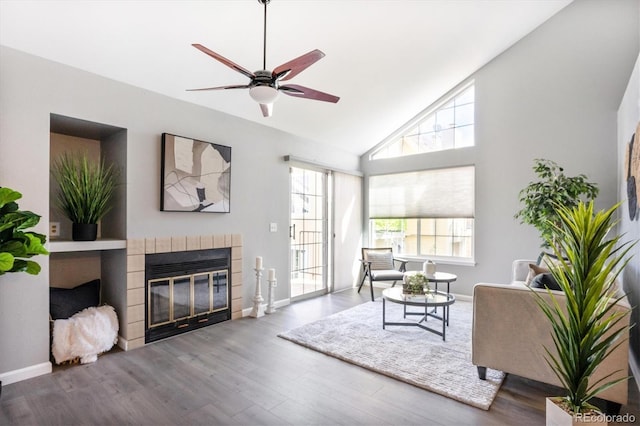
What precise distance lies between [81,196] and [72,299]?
99 centimetres

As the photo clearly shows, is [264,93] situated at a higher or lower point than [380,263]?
higher

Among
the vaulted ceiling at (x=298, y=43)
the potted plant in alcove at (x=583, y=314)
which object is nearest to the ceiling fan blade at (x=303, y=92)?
the vaulted ceiling at (x=298, y=43)

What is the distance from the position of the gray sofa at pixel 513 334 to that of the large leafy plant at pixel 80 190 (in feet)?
11.3

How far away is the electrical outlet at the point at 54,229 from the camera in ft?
10.6

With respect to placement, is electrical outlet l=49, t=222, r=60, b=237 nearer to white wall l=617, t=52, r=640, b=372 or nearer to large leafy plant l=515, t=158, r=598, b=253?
white wall l=617, t=52, r=640, b=372

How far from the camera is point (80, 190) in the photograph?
302 cm

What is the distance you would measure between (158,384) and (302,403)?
114 cm

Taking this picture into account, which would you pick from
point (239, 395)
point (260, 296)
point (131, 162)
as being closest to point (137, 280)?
point (131, 162)

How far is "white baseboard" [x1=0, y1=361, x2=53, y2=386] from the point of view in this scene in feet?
8.22

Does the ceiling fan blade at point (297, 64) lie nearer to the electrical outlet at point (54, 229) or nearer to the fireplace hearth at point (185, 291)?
the fireplace hearth at point (185, 291)

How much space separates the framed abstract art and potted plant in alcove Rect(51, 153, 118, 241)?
56 centimetres

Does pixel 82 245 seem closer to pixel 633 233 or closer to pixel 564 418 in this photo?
pixel 564 418

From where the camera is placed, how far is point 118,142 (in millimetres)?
3324

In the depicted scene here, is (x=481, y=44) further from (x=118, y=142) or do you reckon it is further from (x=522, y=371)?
(x=118, y=142)
